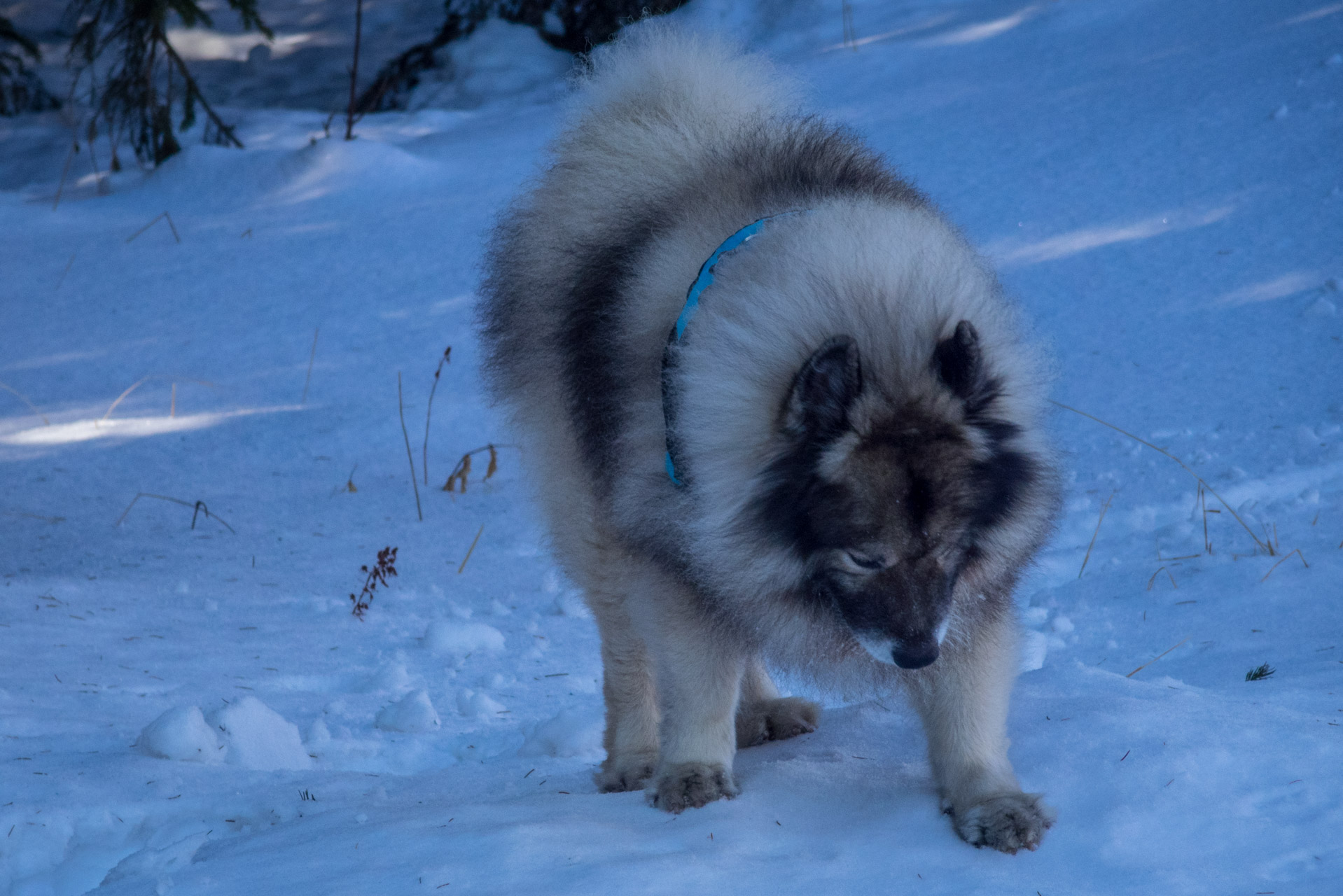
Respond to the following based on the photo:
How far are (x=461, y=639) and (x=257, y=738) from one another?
925mm

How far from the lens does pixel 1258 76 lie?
6934mm

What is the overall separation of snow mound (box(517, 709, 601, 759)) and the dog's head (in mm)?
1299

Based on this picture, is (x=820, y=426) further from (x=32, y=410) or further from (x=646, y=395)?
(x=32, y=410)

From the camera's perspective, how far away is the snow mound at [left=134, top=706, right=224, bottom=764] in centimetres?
293

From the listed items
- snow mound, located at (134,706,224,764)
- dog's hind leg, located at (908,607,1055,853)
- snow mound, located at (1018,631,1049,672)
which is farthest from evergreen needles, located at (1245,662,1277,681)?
snow mound, located at (134,706,224,764)

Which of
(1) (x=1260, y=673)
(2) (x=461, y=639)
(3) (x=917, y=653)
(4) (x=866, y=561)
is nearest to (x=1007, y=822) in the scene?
(3) (x=917, y=653)

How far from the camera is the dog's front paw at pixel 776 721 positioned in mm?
2969

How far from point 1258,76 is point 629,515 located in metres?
6.24

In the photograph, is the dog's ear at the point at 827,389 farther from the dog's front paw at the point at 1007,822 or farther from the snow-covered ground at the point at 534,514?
the dog's front paw at the point at 1007,822

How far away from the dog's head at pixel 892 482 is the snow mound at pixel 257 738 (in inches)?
67.6

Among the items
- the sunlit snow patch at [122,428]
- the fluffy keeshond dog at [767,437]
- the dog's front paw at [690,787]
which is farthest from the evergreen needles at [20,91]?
the dog's front paw at [690,787]

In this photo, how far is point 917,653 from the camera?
2070 millimetres

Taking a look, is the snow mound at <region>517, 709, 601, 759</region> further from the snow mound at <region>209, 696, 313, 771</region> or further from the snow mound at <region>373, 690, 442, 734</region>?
the snow mound at <region>209, 696, 313, 771</region>

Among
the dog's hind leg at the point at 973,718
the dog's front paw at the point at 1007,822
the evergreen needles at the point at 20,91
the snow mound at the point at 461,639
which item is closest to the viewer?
the dog's front paw at the point at 1007,822
